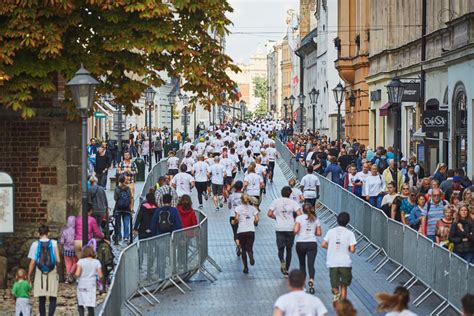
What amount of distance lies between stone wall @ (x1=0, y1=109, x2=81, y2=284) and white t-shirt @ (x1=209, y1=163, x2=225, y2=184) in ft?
40.0

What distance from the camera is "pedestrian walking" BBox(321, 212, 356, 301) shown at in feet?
57.8

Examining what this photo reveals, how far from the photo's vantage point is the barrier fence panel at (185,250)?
66.1ft

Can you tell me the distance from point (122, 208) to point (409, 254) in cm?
784

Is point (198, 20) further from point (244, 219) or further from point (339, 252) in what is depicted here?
point (339, 252)

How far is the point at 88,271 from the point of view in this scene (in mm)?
16391

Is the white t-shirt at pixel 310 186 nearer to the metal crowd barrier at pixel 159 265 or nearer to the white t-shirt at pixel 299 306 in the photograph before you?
the metal crowd barrier at pixel 159 265

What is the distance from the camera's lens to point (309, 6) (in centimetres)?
12181

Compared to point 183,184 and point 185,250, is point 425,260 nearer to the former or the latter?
point 185,250

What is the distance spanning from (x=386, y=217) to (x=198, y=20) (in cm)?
501

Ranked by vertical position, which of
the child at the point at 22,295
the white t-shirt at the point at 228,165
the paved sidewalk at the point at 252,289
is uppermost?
the white t-shirt at the point at 228,165

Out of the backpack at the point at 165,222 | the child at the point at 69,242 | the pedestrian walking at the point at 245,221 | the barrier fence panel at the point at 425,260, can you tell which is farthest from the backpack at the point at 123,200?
the barrier fence panel at the point at 425,260

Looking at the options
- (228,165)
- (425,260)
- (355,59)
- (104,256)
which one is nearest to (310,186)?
(228,165)

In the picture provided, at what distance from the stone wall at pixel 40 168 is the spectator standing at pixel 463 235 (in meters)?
7.28

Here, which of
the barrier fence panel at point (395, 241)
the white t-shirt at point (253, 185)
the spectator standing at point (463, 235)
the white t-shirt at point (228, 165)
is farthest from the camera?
the white t-shirt at point (228, 165)
